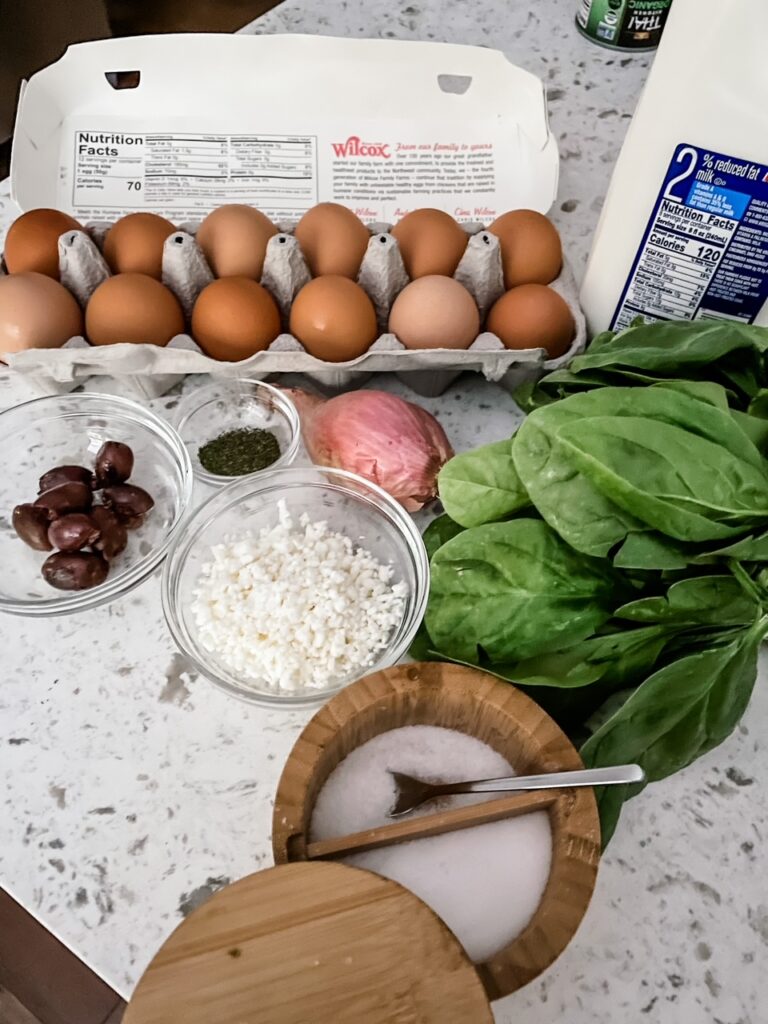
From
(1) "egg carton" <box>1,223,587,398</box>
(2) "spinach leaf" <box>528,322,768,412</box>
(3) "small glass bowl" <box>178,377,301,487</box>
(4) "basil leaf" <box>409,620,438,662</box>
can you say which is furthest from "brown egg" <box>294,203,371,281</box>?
(4) "basil leaf" <box>409,620,438,662</box>

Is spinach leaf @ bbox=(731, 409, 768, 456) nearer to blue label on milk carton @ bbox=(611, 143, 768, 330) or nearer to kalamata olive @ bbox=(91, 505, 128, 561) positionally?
blue label on milk carton @ bbox=(611, 143, 768, 330)

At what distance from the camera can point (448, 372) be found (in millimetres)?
700

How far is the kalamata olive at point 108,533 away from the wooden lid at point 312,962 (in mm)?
334

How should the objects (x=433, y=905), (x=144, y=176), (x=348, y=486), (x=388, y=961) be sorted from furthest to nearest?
1. (x=144, y=176)
2. (x=348, y=486)
3. (x=433, y=905)
4. (x=388, y=961)

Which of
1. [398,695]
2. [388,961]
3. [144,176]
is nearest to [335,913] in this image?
[388,961]

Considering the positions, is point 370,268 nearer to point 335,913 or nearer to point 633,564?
point 633,564

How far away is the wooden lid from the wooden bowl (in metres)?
0.06

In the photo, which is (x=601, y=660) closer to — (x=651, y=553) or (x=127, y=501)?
(x=651, y=553)

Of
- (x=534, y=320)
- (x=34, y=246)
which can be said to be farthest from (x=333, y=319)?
(x=34, y=246)

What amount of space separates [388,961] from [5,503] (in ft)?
1.68

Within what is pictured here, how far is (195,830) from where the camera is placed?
54cm

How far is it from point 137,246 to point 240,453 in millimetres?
214

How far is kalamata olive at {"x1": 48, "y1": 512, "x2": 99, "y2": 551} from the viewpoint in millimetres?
618

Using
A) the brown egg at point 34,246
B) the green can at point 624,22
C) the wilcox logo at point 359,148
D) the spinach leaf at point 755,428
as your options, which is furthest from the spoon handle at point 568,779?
the green can at point 624,22
